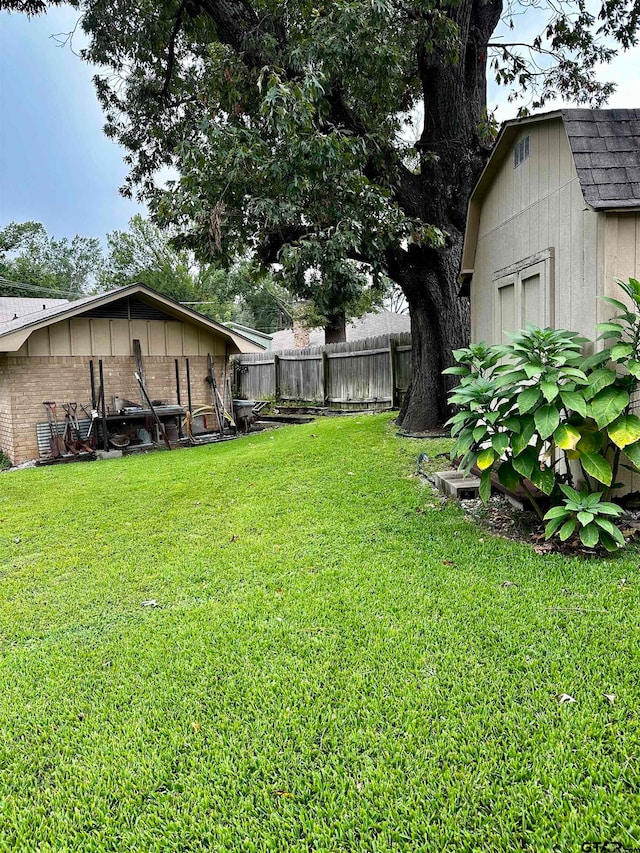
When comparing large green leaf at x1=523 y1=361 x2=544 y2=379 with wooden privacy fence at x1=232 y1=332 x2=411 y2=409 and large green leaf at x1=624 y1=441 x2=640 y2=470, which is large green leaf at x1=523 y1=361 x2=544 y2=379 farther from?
wooden privacy fence at x1=232 y1=332 x2=411 y2=409

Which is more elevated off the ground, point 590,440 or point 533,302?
point 533,302

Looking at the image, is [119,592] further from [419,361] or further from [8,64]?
[8,64]

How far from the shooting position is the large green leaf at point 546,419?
3.46 metres

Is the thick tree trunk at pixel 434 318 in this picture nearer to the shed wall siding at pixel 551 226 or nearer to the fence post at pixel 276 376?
the shed wall siding at pixel 551 226

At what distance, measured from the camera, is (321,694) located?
7.94ft

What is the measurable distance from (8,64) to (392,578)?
72.5ft

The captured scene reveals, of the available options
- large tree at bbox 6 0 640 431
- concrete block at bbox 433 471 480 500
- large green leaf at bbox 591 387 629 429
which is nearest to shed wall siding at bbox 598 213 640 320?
large green leaf at bbox 591 387 629 429

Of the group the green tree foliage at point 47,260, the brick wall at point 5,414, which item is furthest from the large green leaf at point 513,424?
the green tree foliage at point 47,260

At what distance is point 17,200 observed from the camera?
179 feet

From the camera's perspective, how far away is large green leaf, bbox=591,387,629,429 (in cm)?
339

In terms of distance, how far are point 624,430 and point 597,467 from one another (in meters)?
0.28

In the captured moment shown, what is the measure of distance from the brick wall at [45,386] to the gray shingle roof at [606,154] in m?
10.1

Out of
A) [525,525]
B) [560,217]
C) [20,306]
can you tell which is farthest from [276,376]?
[525,525]

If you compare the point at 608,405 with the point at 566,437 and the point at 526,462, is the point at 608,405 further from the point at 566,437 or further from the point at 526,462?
the point at 526,462
